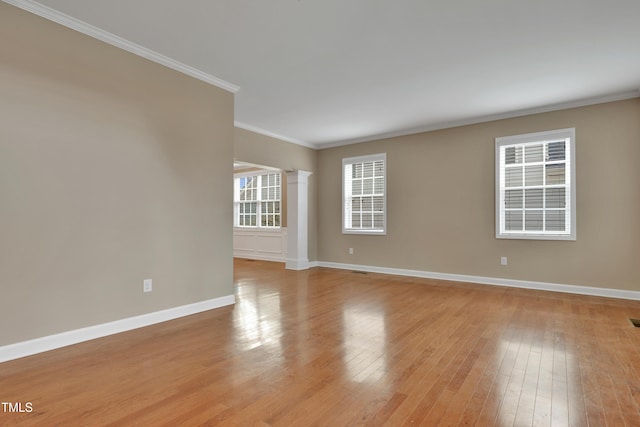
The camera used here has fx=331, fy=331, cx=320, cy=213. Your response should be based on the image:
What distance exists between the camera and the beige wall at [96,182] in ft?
8.30

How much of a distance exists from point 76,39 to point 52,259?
1879mm

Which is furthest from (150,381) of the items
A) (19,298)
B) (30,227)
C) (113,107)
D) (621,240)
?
(621,240)

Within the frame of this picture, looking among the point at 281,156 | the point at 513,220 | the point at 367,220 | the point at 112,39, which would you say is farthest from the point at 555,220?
the point at 112,39

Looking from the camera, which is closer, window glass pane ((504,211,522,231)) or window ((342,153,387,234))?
window glass pane ((504,211,522,231))

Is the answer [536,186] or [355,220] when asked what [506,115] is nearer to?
[536,186]

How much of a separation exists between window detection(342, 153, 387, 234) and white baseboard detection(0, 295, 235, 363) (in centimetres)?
371

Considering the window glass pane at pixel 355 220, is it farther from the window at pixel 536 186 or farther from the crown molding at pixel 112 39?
the crown molding at pixel 112 39

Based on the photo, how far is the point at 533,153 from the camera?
5070mm

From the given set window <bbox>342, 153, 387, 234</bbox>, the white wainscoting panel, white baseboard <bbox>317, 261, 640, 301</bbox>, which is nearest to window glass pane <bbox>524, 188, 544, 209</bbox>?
white baseboard <bbox>317, 261, 640, 301</bbox>

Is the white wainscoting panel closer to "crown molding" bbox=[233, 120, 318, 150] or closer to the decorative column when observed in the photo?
the decorative column

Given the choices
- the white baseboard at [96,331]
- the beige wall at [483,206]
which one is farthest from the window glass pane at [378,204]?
the white baseboard at [96,331]

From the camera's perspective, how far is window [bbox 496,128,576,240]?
4.77 meters

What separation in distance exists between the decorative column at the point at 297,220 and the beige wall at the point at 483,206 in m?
0.55

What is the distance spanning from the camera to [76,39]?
2.85 meters
